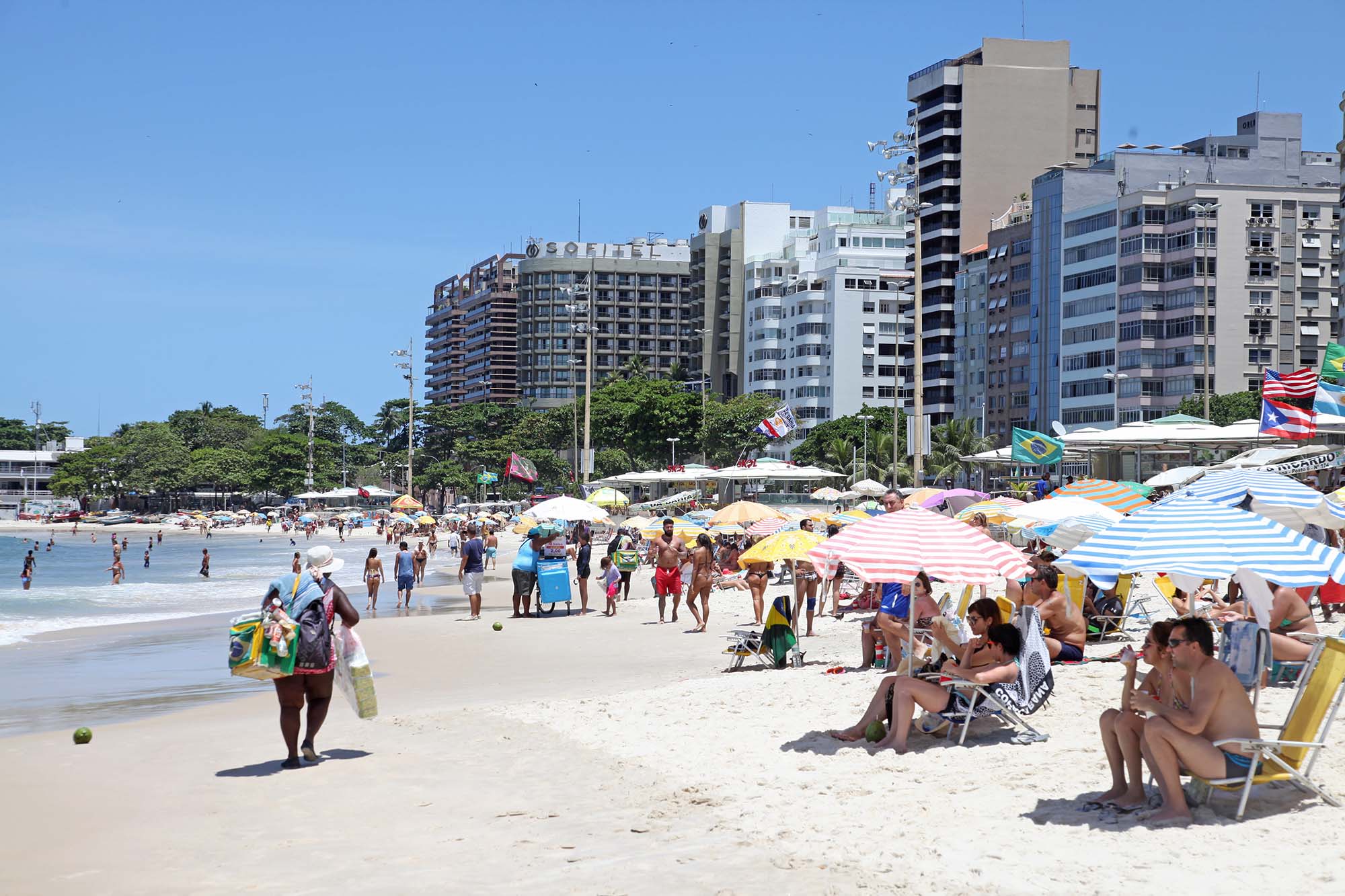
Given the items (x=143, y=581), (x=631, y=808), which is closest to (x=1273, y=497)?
(x=631, y=808)

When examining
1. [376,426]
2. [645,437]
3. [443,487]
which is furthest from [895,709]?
[376,426]

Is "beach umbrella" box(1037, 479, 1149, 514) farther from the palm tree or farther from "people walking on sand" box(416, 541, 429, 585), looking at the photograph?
the palm tree

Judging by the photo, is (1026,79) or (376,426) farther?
(376,426)

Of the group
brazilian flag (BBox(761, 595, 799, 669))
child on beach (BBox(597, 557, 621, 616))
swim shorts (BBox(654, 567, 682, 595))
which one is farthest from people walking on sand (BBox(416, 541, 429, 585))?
brazilian flag (BBox(761, 595, 799, 669))

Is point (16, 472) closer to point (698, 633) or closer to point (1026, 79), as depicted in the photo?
point (1026, 79)

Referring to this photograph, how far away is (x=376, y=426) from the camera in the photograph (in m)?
176

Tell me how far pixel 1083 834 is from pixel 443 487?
424ft

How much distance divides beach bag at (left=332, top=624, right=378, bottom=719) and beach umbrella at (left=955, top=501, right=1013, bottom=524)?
45.1 feet

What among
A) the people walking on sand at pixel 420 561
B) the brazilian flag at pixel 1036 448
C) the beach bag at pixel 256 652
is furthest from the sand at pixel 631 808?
the people walking on sand at pixel 420 561

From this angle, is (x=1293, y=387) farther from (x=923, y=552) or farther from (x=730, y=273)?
(x=730, y=273)

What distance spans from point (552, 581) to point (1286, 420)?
13.7m

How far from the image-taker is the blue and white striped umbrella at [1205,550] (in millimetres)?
7938

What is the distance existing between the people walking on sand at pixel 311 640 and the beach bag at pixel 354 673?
0.12 m

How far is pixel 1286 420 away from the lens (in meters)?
23.1
